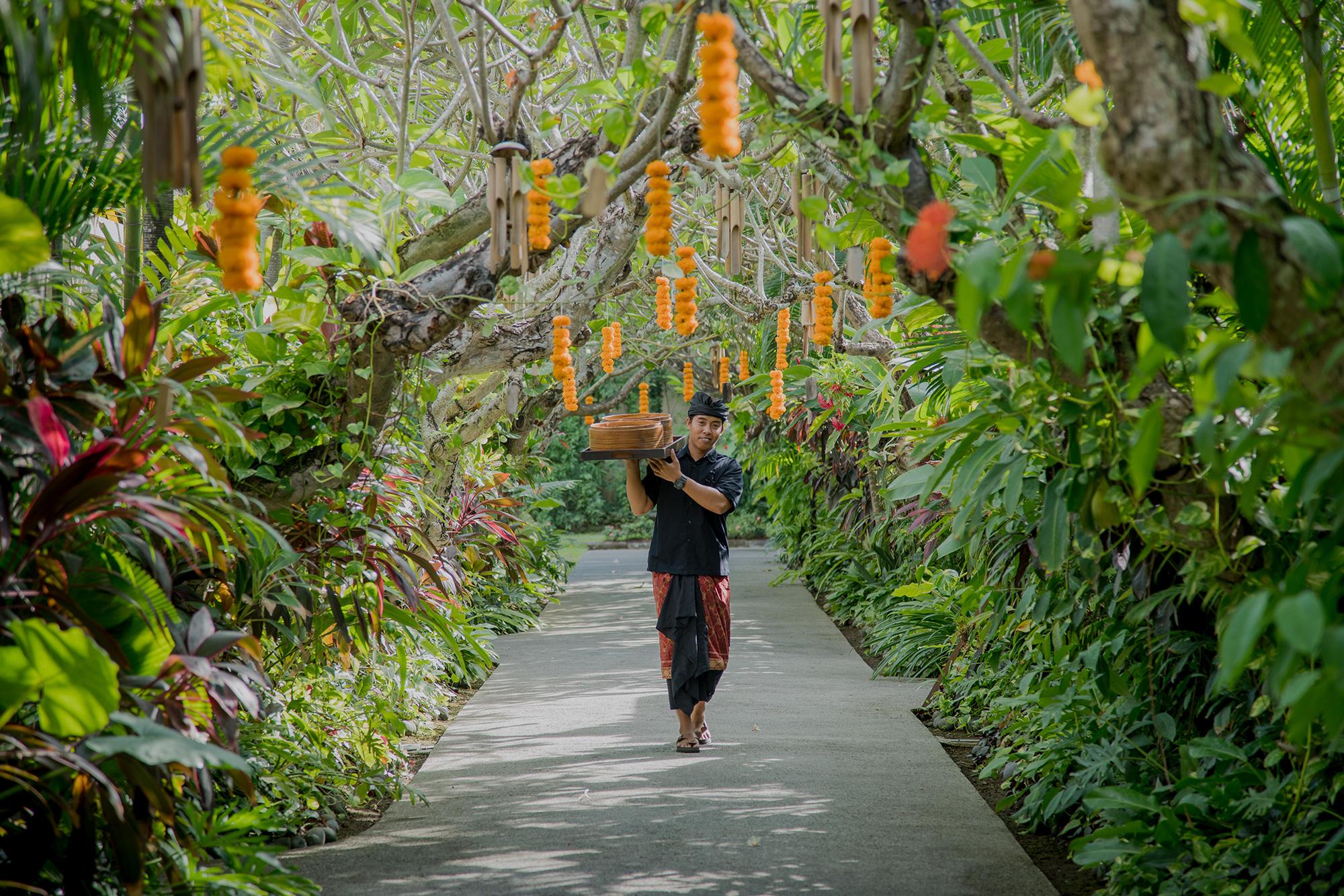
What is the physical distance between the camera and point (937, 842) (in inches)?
138

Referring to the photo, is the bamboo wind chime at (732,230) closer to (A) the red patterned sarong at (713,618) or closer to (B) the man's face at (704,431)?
(B) the man's face at (704,431)

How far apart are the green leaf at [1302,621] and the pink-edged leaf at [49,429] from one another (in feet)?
6.89

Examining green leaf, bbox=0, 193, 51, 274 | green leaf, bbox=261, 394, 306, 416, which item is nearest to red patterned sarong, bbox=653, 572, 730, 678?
green leaf, bbox=261, 394, 306, 416

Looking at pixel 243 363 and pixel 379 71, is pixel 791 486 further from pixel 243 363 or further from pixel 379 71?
pixel 243 363

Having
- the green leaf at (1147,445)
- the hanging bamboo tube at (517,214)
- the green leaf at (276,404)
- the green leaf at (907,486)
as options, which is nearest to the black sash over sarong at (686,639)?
the green leaf at (907,486)

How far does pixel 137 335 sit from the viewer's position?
2.52m

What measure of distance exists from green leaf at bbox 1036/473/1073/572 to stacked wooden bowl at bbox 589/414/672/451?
2180 mm

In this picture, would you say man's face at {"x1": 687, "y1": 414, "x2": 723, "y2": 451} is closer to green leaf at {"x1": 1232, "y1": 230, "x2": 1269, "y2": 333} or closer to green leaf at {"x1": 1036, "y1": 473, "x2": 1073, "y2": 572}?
green leaf at {"x1": 1036, "y1": 473, "x2": 1073, "y2": 572}

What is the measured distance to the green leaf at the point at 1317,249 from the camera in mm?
1460

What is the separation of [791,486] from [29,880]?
906cm

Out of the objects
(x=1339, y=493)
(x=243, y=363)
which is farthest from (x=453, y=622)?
(x=1339, y=493)

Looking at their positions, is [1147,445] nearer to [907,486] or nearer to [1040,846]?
[907,486]

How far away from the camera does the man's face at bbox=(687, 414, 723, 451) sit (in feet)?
16.1

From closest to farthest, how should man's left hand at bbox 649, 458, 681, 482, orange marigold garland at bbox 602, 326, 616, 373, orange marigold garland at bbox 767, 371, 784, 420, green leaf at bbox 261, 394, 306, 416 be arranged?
green leaf at bbox 261, 394, 306, 416 < man's left hand at bbox 649, 458, 681, 482 < orange marigold garland at bbox 602, 326, 616, 373 < orange marigold garland at bbox 767, 371, 784, 420
